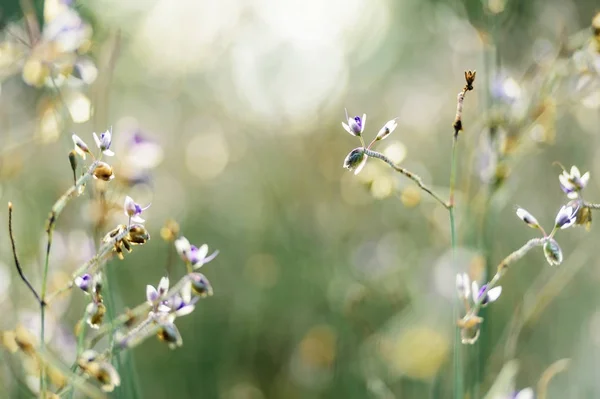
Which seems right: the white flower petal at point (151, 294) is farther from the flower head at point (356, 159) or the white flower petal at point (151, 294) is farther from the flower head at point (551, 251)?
the flower head at point (551, 251)

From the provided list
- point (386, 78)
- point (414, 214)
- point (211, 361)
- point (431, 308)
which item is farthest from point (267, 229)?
point (386, 78)

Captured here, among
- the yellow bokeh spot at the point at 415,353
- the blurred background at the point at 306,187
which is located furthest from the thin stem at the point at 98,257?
the yellow bokeh spot at the point at 415,353

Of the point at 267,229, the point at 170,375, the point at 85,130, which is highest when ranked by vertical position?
the point at 85,130

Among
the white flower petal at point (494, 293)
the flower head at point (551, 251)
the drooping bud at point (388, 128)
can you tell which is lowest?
the white flower petal at point (494, 293)

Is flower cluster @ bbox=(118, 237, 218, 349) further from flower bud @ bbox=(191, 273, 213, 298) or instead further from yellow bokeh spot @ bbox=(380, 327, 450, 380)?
yellow bokeh spot @ bbox=(380, 327, 450, 380)

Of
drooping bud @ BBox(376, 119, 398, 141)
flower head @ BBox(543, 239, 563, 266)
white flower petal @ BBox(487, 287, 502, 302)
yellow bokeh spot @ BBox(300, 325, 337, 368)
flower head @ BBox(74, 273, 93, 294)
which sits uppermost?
yellow bokeh spot @ BBox(300, 325, 337, 368)

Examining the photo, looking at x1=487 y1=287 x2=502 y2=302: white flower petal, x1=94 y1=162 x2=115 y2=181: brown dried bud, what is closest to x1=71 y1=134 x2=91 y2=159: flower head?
x1=94 y1=162 x2=115 y2=181: brown dried bud

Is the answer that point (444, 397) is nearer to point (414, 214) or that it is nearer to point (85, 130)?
point (414, 214)

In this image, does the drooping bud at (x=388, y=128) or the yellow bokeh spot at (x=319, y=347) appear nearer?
the drooping bud at (x=388, y=128)

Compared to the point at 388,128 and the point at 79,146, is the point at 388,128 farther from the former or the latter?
the point at 79,146
